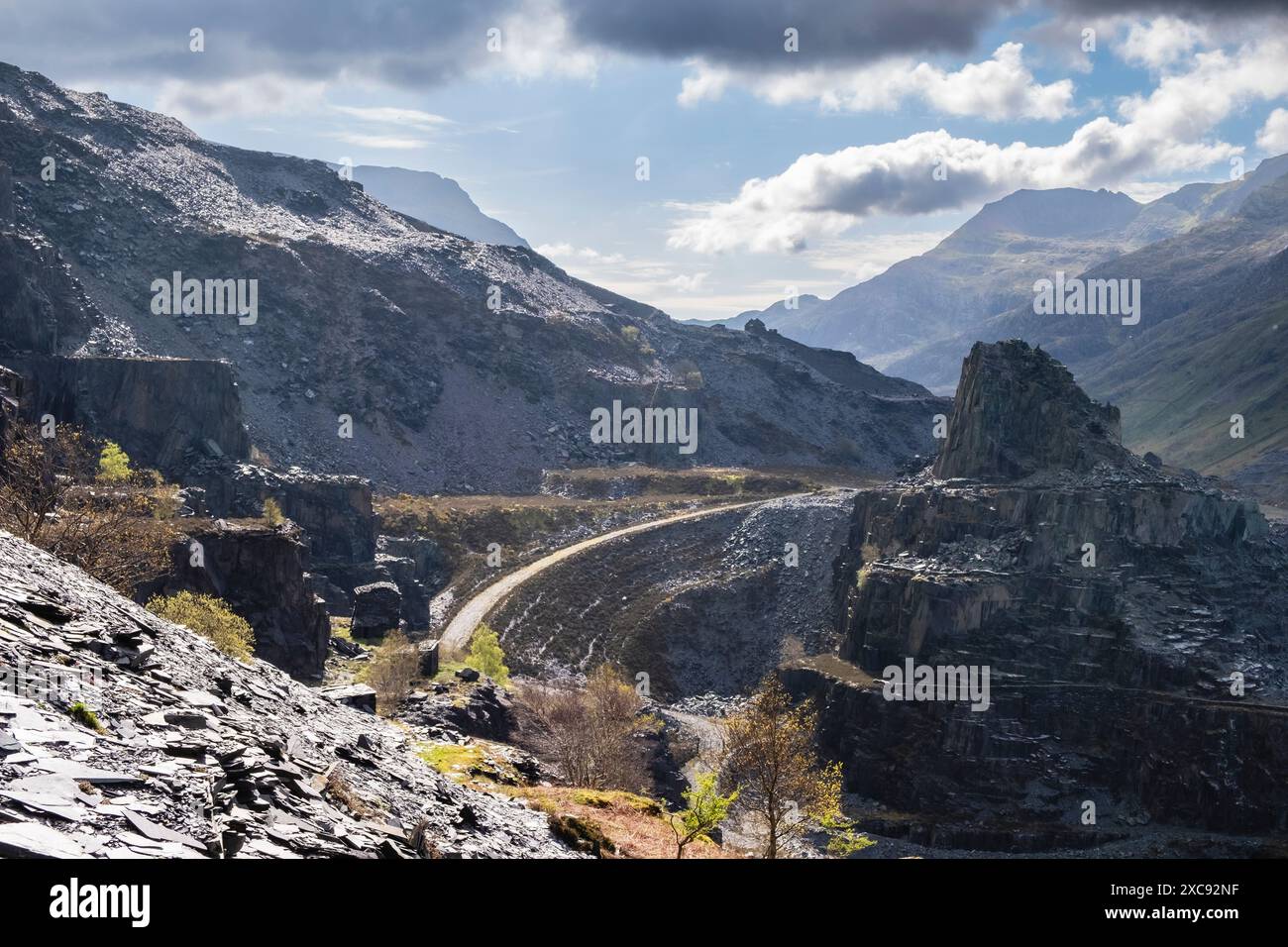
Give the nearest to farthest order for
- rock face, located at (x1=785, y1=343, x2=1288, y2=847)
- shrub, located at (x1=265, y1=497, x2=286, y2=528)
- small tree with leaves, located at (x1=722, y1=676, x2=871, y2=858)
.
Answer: small tree with leaves, located at (x1=722, y1=676, x2=871, y2=858) → shrub, located at (x1=265, y1=497, x2=286, y2=528) → rock face, located at (x1=785, y1=343, x2=1288, y2=847)

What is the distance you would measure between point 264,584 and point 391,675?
1680cm

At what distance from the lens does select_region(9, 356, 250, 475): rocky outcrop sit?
498ft

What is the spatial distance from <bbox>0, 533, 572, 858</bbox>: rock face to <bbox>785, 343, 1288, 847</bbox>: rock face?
91040 millimetres

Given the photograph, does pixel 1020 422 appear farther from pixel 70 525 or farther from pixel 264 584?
pixel 70 525

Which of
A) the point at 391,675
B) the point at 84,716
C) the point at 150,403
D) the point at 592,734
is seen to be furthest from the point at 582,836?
the point at 150,403

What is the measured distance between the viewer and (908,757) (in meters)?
128

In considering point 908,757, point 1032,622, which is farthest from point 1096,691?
point 908,757

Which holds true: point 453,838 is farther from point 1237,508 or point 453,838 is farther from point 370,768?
point 1237,508

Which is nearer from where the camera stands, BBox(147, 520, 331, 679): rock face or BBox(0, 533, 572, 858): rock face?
BBox(0, 533, 572, 858): rock face

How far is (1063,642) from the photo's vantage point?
445ft

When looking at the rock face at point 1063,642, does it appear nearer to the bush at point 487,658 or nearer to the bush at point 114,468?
the bush at point 487,658

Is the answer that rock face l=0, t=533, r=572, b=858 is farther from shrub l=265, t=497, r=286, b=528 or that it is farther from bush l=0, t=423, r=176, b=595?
A: shrub l=265, t=497, r=286, b=528

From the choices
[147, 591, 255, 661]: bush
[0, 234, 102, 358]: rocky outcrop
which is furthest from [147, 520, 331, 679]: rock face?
[0, 234, 102, 358]: rocky outcrop

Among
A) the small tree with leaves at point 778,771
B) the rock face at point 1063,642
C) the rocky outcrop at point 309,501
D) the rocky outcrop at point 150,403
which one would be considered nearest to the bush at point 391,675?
the small tree with leaves at point 778,771
